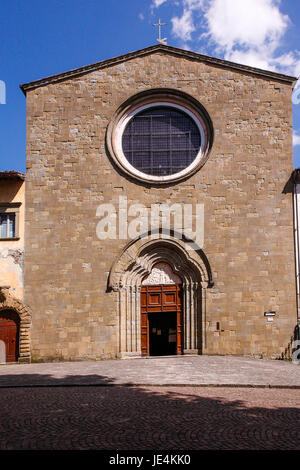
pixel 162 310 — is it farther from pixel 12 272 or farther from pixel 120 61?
pixel 120 61

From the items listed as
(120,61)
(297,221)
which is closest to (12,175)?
(120,61)

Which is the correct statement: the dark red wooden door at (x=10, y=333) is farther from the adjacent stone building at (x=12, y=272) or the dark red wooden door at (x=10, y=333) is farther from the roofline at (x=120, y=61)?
the roofline at (x=120, y=61)

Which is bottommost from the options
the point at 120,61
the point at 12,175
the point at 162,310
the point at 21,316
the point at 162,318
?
the point at 162,318

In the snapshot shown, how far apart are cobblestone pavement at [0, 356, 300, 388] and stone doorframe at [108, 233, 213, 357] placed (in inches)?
30.7

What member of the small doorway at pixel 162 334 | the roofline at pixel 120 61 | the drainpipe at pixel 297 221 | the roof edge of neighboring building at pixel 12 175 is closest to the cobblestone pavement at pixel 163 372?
the small doorway at pixel 162 334

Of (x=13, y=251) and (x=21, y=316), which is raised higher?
(x=13, y=251)

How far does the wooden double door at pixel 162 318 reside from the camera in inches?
578

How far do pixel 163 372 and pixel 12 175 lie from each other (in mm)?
8354

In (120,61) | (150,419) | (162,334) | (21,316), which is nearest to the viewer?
(150,419)

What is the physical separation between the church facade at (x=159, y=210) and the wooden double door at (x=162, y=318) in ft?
0.12

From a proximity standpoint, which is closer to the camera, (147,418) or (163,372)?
(147,418)

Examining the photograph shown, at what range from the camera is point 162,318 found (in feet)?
49.8

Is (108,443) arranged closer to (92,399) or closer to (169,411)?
(169,411)
